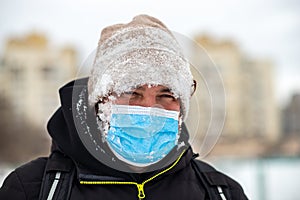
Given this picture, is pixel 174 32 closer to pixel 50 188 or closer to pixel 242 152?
pixel 50 188

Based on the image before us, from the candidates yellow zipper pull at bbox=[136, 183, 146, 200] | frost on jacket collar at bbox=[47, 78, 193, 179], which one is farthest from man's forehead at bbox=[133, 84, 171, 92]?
yellow zipper pull at bbox=[136, 183, 146, 200]

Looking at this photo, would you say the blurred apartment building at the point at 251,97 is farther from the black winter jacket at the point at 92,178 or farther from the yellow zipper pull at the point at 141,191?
the yellow zipper pull at the point at 141,191

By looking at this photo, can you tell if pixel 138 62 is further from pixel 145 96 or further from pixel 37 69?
pixel 37 69

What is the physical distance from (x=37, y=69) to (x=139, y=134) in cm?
4183

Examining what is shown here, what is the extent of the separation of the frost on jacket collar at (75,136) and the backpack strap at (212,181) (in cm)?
6

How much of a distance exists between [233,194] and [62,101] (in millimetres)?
656

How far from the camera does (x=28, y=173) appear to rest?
185 cm

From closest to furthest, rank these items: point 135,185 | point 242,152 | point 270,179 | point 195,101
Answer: point 135,185 < point 195,101 < point 270,179 < point 242,152

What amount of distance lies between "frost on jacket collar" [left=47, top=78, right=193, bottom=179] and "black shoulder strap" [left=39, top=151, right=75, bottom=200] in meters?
0.03

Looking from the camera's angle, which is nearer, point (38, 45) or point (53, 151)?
point (53, 151)

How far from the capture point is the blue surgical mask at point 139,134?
1.89m

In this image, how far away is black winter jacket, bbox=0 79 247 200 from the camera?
6.03ft

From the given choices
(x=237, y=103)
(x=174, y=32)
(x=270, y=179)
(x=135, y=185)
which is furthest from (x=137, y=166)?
(x=237, y=103)

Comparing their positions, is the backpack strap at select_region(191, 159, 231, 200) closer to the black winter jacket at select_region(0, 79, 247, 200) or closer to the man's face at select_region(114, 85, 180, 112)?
the black winter jacket at select_region(0, 79, 247, 200)
